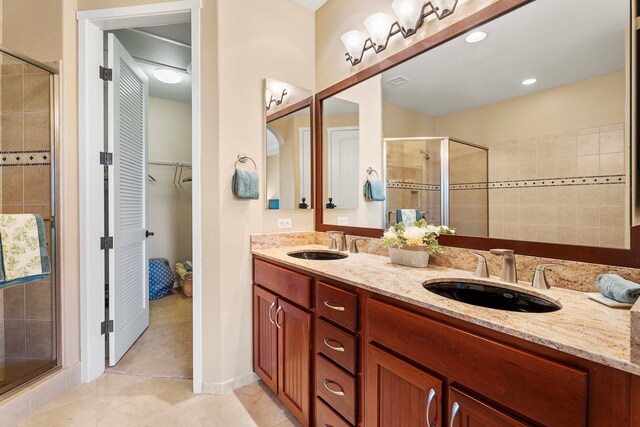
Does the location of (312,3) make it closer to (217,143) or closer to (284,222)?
(217,143)

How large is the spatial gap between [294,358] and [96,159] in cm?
191

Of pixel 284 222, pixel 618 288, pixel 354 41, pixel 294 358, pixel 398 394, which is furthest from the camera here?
pixel 284 222

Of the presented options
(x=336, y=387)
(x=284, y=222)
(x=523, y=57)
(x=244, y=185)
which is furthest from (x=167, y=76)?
(x=336, y=387)

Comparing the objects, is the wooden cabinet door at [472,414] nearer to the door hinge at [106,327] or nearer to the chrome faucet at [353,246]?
the chrome faucet at [353,246]

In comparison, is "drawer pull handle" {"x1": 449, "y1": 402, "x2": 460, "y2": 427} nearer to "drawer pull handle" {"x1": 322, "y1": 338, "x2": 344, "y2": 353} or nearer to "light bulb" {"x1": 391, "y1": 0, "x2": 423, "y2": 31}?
"drawer pull handle" {"x1": 322, "y1": 338, "x2": 344, "y2": 353}

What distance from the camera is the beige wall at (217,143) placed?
184 cm

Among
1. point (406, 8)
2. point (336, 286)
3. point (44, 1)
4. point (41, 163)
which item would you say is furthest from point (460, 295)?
point (44, 1)

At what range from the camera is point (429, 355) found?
0.90 meters

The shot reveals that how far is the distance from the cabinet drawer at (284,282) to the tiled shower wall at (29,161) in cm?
140

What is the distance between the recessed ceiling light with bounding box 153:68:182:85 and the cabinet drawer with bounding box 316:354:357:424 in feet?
11.1

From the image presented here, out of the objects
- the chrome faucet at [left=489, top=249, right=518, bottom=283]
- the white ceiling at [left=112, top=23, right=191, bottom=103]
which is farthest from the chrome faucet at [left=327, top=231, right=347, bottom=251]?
the white ceiling at [left=112, top=23, right=191, bottom=103]

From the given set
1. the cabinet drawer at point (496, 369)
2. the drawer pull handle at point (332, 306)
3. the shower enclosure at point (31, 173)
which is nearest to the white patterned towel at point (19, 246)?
the shower enclosure at point (31, 173)

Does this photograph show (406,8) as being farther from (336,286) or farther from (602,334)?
(602,334)

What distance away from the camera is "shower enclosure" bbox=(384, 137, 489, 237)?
1.37 meters
